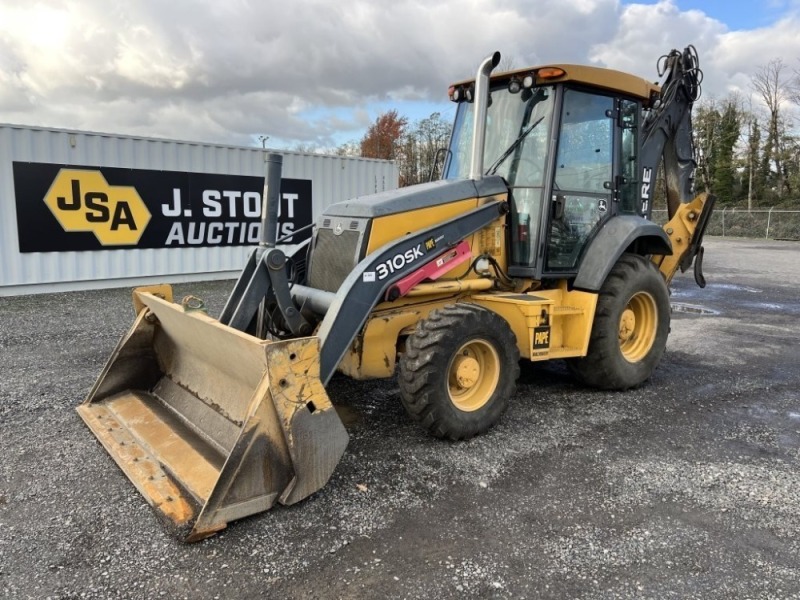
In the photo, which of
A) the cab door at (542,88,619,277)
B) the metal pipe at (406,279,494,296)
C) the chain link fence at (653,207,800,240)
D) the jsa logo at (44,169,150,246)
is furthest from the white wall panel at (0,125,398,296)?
the chain link fence at (653,207,800,240)

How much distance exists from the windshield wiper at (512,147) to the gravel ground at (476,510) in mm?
1986

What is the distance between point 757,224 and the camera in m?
30.1

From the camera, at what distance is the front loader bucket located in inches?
122

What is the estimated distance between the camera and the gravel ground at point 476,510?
9.12ft

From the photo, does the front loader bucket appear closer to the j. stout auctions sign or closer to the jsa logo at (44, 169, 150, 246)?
the j. stout auctions sign

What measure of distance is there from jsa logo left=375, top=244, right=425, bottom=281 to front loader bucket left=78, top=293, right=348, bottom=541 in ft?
3.23

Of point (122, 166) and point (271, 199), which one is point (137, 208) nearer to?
point (122, 166)

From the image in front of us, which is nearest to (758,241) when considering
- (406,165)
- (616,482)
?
(406,165)

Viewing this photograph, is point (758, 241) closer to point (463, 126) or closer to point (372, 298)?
point (463, 126)

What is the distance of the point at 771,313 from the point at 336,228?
832 centimetres

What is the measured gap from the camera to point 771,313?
9.80m

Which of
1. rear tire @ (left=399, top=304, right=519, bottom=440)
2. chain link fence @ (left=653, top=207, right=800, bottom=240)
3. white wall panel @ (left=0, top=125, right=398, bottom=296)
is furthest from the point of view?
chain link fence @ (left=653, top=207, right=800, bottom=240)

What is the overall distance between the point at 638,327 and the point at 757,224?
29078 mm

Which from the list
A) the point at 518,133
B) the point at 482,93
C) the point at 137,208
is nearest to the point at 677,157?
the point at 518,133
